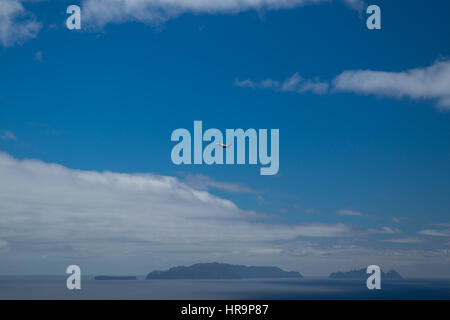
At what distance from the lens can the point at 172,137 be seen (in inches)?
1117
